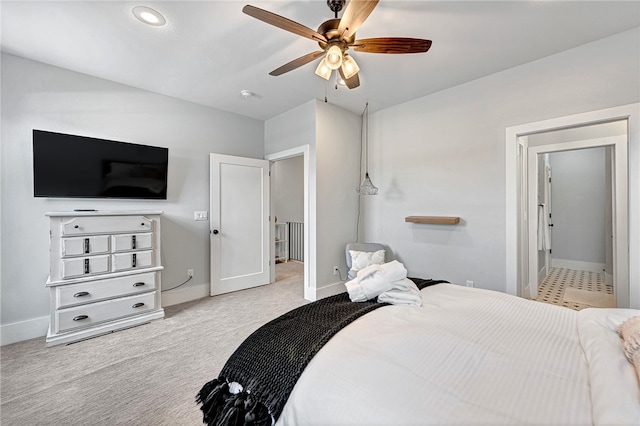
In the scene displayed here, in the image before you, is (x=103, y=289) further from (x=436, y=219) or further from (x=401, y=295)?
(x=436, y=219)

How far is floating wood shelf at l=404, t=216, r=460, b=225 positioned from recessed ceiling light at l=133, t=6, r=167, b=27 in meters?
3.19

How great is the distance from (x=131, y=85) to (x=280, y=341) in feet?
11.5

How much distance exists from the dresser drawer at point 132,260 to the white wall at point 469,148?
2.91m

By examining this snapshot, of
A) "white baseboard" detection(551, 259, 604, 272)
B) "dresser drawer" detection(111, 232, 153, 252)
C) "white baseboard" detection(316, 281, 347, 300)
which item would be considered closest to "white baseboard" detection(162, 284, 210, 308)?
"dresser drawer" detection(111, 232, 153, 252)

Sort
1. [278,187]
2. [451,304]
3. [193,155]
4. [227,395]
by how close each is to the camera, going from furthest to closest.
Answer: [278,187] → [193,155] → [451,304] → [227,395]

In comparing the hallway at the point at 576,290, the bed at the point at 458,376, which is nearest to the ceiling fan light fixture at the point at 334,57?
the bed at the point at 458,376

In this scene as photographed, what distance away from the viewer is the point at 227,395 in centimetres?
106

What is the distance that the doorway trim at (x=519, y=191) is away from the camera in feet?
6.97

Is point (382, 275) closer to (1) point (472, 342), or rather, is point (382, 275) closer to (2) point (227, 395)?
(1) point (472, 342)

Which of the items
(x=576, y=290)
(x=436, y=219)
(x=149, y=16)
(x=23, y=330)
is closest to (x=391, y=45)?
(x=149, y=16)

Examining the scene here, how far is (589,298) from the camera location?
3.48 m

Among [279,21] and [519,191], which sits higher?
[279,21]

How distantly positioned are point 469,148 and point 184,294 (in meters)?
4.09

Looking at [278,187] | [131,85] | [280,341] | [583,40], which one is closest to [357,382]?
[280,341]
